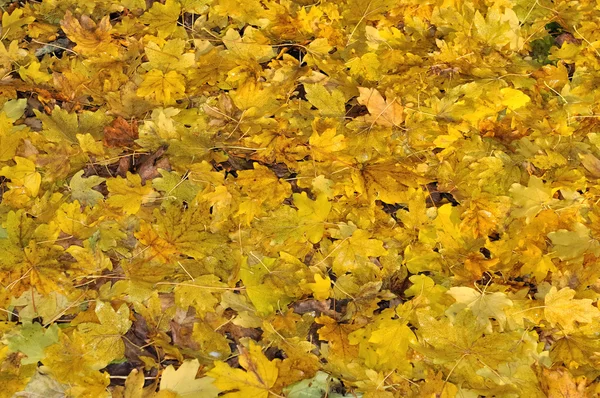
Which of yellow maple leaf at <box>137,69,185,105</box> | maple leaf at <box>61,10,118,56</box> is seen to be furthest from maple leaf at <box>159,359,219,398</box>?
maple leaf at <box>61,10,118,56</box>

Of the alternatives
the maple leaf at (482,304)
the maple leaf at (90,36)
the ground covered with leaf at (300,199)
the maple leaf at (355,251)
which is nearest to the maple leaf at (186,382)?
the ground covered with leaf at (300,199)

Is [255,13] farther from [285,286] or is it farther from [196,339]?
[196,339]

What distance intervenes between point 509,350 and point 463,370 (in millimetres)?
134

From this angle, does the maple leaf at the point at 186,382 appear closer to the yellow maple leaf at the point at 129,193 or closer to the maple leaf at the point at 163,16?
the yellow maple leaf at the point at 129,193

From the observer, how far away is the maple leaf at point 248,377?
1.32m

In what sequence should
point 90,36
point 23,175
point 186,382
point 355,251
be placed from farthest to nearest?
1. point 90,36
2. point 23,175
3. point 355,251
4. point 186,382

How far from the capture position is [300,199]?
1.57 m

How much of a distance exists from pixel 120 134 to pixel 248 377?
33.9 inches

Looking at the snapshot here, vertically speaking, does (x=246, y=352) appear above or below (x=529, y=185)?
below

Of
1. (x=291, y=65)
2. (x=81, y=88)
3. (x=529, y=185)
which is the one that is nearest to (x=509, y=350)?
(x=529, y=185)

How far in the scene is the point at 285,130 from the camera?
1.73 metres

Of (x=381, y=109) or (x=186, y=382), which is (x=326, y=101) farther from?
(x=186, y=382)

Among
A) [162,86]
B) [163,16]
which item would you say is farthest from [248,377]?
[163,16]

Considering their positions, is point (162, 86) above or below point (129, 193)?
above
